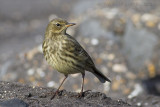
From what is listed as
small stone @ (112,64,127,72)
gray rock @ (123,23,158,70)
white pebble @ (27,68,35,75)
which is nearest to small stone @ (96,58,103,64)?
small stone @ (112,64,127,72)

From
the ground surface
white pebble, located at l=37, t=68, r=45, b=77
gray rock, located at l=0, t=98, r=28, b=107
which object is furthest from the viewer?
white pebble, located at l=37, t=68, r=45, b=77

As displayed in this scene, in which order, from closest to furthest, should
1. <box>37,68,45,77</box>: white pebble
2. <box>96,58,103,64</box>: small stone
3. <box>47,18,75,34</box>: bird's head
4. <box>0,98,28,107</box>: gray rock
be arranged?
<box>0,98,28,107</box>: gray rock → <box>47,18,75,34</box>: bird's head → <box>37,68,45,77</box>: white pebble → <box>96,58,103,64</box>: small stone

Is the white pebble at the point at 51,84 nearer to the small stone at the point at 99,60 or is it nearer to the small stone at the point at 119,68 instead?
the small stone at the point at 99,60

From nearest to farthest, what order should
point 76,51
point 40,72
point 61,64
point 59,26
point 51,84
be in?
point 61,64, point 76,51, point 59,26, point 51,84, point 40,72

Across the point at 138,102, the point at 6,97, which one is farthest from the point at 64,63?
the point at 138,102

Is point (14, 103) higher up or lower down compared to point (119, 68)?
lower down

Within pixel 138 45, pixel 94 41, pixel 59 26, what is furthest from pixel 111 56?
pixel 59 26

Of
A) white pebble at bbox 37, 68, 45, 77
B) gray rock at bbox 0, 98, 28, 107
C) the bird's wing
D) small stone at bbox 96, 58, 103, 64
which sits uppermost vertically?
small stone at bbox 96, 58, 103, 64

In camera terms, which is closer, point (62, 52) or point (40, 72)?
point (62, 52)

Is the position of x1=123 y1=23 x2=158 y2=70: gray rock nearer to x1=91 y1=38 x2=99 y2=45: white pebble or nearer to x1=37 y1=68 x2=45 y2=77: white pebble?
x1=91 y1=38 x2=99 y2=45: white pebble

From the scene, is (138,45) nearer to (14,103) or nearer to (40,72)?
(40,72)

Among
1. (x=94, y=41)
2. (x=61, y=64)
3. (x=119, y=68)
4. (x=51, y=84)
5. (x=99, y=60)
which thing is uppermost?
(x=94, y=41)
